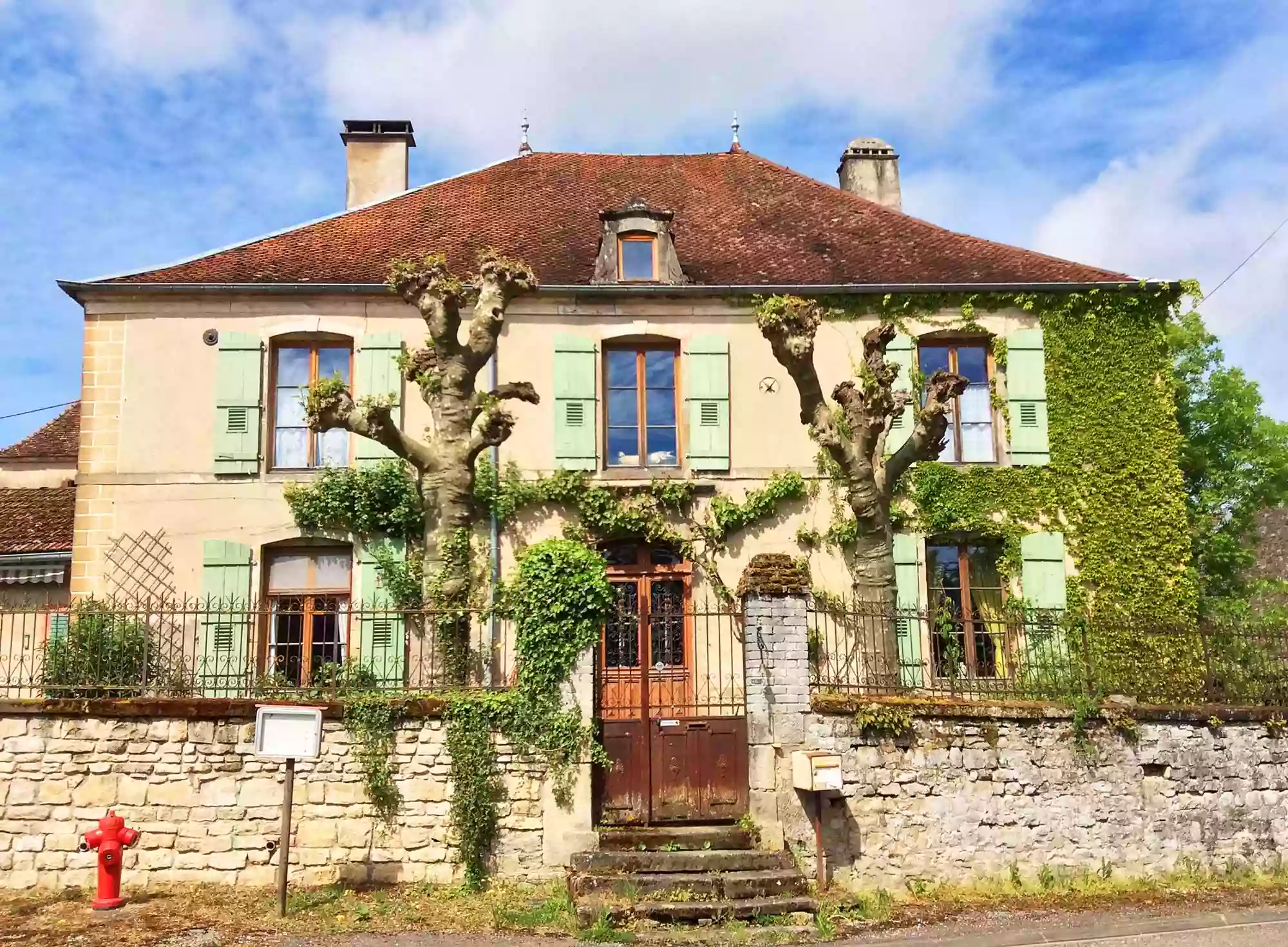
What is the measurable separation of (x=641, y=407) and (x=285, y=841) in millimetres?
7327

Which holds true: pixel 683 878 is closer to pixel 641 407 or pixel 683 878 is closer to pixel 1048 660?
pixel 1048 660

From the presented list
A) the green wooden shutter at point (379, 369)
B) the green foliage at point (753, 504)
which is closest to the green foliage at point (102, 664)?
the green wooden shutter at point (379, 369)

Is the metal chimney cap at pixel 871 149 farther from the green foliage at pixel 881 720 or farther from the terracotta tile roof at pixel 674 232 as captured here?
the green foliage at pixel 881 720

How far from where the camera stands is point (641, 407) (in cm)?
1385

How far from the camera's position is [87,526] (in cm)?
1285

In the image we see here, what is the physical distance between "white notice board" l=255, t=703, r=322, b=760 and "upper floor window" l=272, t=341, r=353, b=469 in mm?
5712

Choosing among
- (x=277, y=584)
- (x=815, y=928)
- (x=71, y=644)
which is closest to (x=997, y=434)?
(x=815, y=928)

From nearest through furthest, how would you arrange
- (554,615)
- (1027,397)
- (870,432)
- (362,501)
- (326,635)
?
1. (554,615)
2. (870,432)
3. (326,635)
4. (362,501)
5. (1027,397)

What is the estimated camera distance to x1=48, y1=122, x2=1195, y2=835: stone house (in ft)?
42.7

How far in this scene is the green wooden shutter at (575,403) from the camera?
13375 mm

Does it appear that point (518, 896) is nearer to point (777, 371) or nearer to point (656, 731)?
point (656, 731)

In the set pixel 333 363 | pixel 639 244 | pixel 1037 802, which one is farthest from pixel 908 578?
pixel 333 363

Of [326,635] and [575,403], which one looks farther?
[575,403]

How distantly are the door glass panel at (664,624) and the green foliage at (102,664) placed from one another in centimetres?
452
